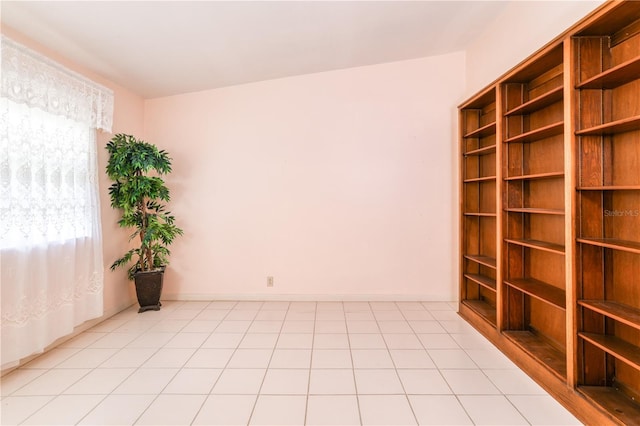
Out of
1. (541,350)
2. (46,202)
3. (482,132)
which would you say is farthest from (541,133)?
(46,202)

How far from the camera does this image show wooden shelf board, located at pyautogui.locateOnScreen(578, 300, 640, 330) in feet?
4.75

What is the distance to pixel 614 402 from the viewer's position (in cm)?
159

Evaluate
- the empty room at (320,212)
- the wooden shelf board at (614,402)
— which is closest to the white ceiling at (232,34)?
the empty room at (320,212)

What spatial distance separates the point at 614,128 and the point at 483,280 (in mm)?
1727

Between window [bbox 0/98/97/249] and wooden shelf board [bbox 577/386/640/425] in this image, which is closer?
wooden shelf board [bbox 577/386/640/425]

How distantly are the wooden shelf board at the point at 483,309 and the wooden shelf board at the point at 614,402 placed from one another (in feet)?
2.90

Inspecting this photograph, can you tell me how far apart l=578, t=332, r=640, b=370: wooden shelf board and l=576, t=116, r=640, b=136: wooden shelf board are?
45.5 inches

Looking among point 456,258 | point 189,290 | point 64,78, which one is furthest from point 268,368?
point 64,78

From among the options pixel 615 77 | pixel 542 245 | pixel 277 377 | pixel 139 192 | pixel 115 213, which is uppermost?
pixel 615 77

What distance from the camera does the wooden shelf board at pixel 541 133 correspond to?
1936 millimetres

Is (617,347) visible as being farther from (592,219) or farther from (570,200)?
(570,200)

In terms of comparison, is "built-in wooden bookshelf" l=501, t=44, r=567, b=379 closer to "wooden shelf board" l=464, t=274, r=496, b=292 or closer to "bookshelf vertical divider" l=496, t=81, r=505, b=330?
"bookshelf vertical divider" l=496, t=81, r=505, b=330

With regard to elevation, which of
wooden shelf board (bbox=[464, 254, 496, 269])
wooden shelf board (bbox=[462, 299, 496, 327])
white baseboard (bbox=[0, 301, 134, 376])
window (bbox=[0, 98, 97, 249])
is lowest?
white baseboard (bbox=[0, 301, 134, 376])

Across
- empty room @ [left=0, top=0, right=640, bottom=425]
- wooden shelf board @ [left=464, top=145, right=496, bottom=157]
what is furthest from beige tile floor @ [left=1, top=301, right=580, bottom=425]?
wooden shelf board @ [left=464, top=145, right=496, bottom=157]
